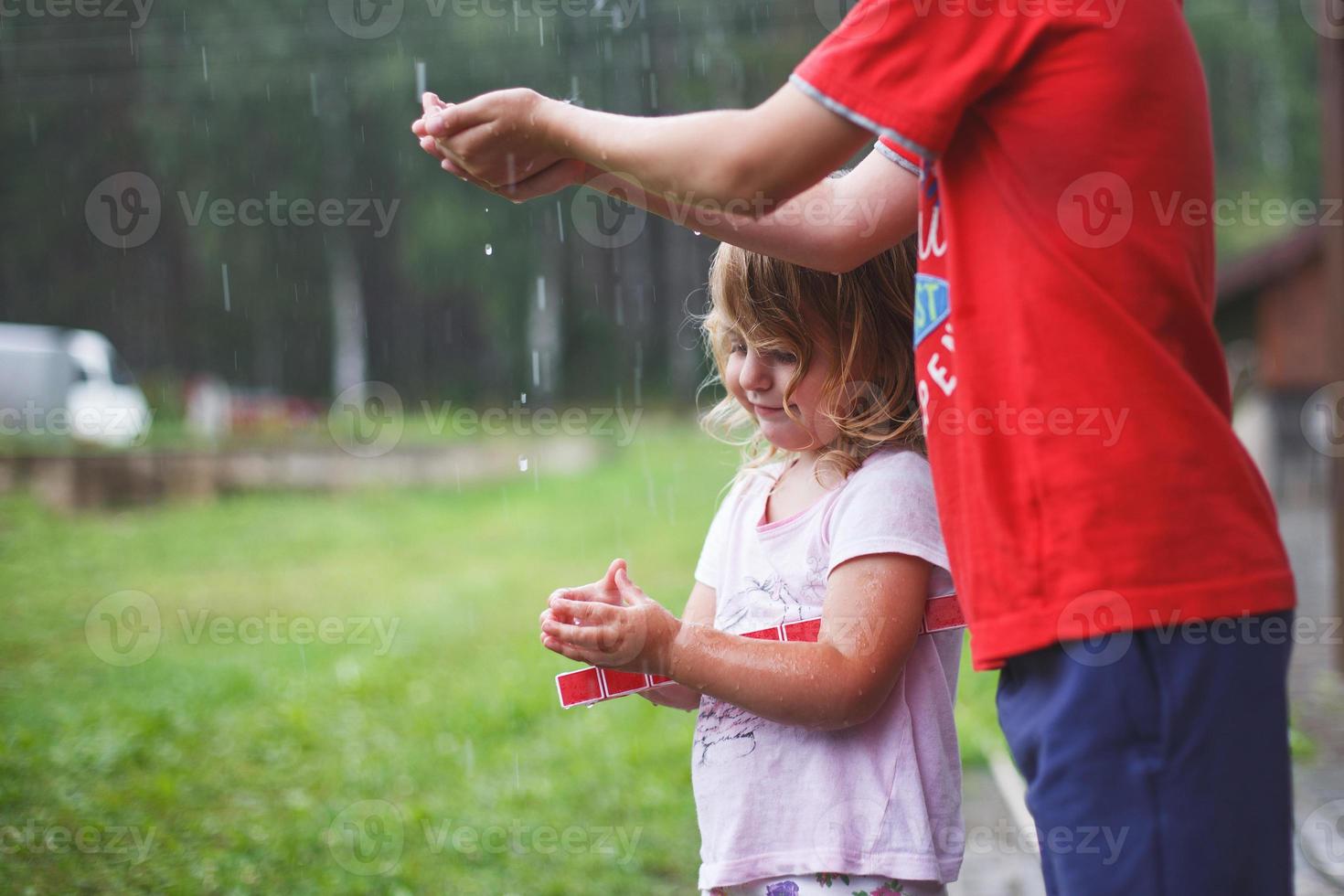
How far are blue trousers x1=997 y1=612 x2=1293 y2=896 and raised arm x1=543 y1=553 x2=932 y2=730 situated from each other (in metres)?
0.32

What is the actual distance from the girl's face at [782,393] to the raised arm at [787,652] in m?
0.25

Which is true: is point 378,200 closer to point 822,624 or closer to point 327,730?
point 327,730

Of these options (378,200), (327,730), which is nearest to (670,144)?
(327,730)

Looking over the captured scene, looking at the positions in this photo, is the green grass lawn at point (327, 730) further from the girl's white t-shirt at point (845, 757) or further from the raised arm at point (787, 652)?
the raised arm at point (787, 652)

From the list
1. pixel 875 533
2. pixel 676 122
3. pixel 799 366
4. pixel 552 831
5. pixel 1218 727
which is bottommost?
pixel 552 831

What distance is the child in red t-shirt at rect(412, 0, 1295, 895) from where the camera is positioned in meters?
1.16

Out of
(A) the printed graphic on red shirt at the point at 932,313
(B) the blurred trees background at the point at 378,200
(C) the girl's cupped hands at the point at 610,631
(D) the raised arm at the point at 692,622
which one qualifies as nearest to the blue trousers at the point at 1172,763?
(A) the printed graphic on red shirt at the point at 932,313

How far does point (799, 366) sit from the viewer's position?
5.45ft

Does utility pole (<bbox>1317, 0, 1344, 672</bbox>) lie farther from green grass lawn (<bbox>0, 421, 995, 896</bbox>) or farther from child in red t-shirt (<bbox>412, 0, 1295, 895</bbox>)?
child in red t-shirt (<bbox>412, 0, 1295, 895</bbox>)

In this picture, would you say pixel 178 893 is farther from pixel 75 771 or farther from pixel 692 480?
pixel 692 480

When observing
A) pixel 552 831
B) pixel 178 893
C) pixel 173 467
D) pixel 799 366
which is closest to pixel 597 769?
pixel 552 831

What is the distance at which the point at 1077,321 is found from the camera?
3.88 feet

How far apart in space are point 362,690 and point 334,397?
23.3 meters

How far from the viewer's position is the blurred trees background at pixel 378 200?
2200 cm
